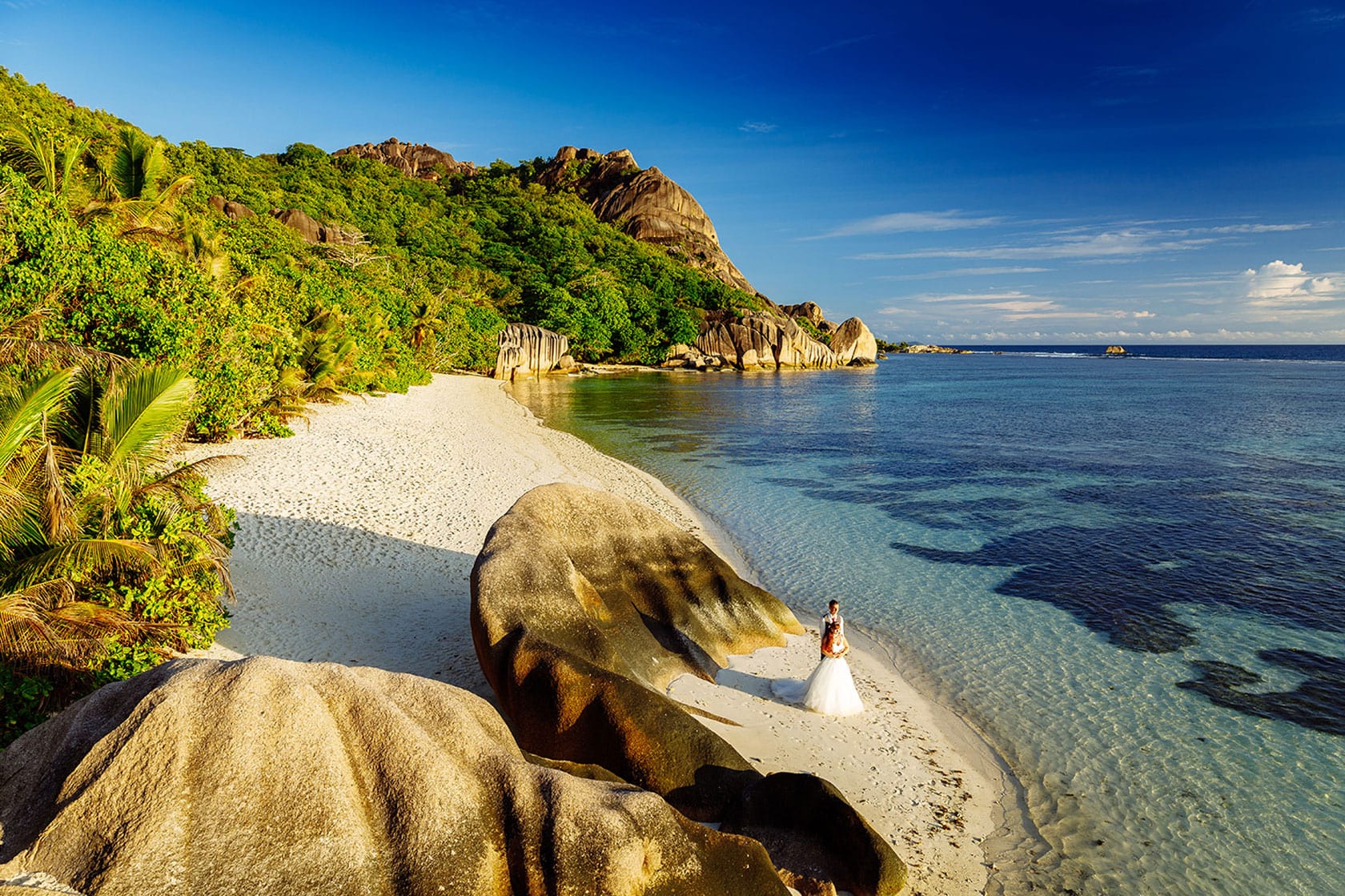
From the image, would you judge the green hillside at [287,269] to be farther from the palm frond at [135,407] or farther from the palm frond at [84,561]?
the palm frond at [84,561]

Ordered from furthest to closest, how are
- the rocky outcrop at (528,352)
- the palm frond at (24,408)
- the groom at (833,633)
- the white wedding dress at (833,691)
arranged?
the rocky outcrop at (528,352) < the white wedding dress at (833,691) < the groom at (833,633) < the palm frond at (24,408)

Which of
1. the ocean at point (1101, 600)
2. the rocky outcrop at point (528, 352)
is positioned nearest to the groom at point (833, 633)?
the ocean at point (1101, 600)

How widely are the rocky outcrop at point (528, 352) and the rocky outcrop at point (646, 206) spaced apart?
46.2 m

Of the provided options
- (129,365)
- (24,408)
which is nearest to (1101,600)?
(24,408)

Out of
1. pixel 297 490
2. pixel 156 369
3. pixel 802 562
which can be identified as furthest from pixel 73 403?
pixel 802 562

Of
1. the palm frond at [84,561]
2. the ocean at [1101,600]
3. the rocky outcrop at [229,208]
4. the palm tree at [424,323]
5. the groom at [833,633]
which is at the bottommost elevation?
the ocean at [1101,600]

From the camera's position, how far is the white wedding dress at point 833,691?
8656 millimetres

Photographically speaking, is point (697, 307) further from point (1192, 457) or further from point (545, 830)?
point (545, 830)

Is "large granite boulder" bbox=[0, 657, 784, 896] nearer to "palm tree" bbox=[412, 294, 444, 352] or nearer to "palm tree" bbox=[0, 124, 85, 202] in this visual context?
"palm tree" bbox=[0, 124, 85, 202]

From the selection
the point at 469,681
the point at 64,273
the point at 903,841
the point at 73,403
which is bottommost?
the point at 903,841

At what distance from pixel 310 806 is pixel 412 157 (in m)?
125

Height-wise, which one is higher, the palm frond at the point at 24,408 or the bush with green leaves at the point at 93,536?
the palm frond at the point at 24,408

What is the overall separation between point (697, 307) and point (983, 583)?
6844 centimetres

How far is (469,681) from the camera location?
27.8 feet
